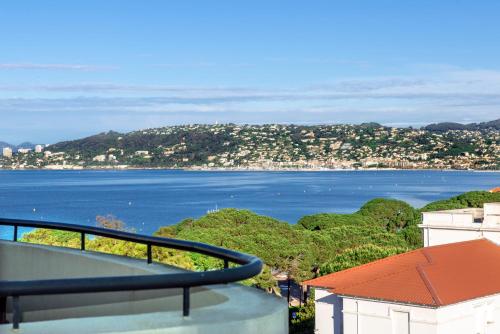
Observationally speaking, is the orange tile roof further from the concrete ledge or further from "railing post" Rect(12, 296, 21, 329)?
"railing post" Rect(12, 296, 21, 329)

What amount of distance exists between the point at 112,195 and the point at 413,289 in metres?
128

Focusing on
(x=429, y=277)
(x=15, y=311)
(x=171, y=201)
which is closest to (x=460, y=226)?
(x=429, y=277)

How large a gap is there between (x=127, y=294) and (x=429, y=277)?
2083cm

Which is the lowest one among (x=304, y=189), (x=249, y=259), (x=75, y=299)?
(x=304, y=189)

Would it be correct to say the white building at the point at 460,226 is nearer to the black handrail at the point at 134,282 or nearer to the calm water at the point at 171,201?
the black handrail at the point at 134,282

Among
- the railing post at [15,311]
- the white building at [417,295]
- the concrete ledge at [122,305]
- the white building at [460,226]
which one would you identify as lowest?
the white building at [417,295]

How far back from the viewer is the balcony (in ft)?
9.41

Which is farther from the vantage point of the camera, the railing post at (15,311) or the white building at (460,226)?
the white building at (460,226)

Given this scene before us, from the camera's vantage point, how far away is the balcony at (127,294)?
2.87 meters

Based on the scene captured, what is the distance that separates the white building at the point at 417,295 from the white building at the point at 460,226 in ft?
9.51

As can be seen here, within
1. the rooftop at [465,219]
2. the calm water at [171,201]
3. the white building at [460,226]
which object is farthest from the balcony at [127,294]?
the calm water at [171,201]

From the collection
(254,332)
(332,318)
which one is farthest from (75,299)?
(332,318)

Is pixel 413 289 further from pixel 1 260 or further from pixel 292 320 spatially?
pixel 1 260

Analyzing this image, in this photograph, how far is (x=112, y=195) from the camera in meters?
148
